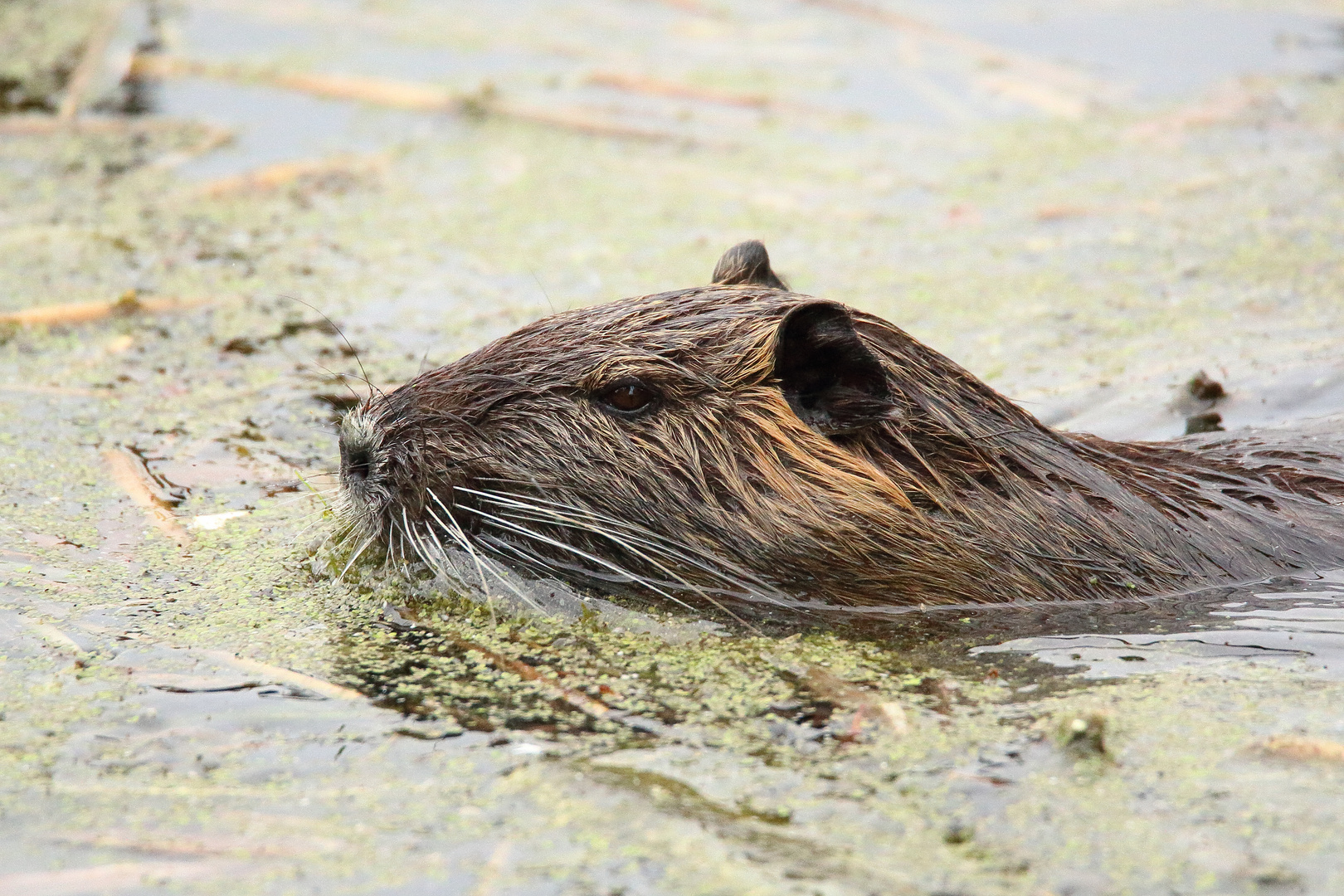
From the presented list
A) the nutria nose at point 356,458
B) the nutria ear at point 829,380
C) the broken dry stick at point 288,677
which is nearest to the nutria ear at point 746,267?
the nutria ear at point 829,380

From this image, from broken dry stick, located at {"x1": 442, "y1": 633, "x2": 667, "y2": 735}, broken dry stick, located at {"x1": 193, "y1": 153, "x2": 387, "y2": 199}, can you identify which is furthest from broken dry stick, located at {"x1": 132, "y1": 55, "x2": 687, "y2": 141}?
broken dry stick, located at {"x1": 442, "y1": 633, "x2": 667, "y2": 735}

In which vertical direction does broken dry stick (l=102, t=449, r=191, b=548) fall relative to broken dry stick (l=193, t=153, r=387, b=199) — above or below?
below

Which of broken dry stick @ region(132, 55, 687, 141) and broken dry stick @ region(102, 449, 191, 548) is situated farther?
broken dry stick @ region(132, 55, 687, 141)

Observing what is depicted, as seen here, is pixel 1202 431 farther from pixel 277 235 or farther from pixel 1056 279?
pixel 277 235

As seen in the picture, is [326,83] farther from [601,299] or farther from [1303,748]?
[1303,748]

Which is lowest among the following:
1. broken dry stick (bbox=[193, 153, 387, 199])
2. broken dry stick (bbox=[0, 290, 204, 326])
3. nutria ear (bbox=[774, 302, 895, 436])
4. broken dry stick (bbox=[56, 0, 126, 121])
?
broken dry stick (bbox=[0, 290, 204, 326])

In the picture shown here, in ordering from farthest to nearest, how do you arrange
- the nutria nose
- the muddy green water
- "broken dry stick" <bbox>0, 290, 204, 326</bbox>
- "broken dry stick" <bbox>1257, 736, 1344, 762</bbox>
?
"broken dry stick" <bbox>0, 290, 204, 326</bbox> → the nutria nose → "broken dry stick" <bbox>1257, 736, 1344, 762</bbox> → the muddy green water

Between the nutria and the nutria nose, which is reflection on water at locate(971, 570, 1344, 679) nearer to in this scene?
the nutria
